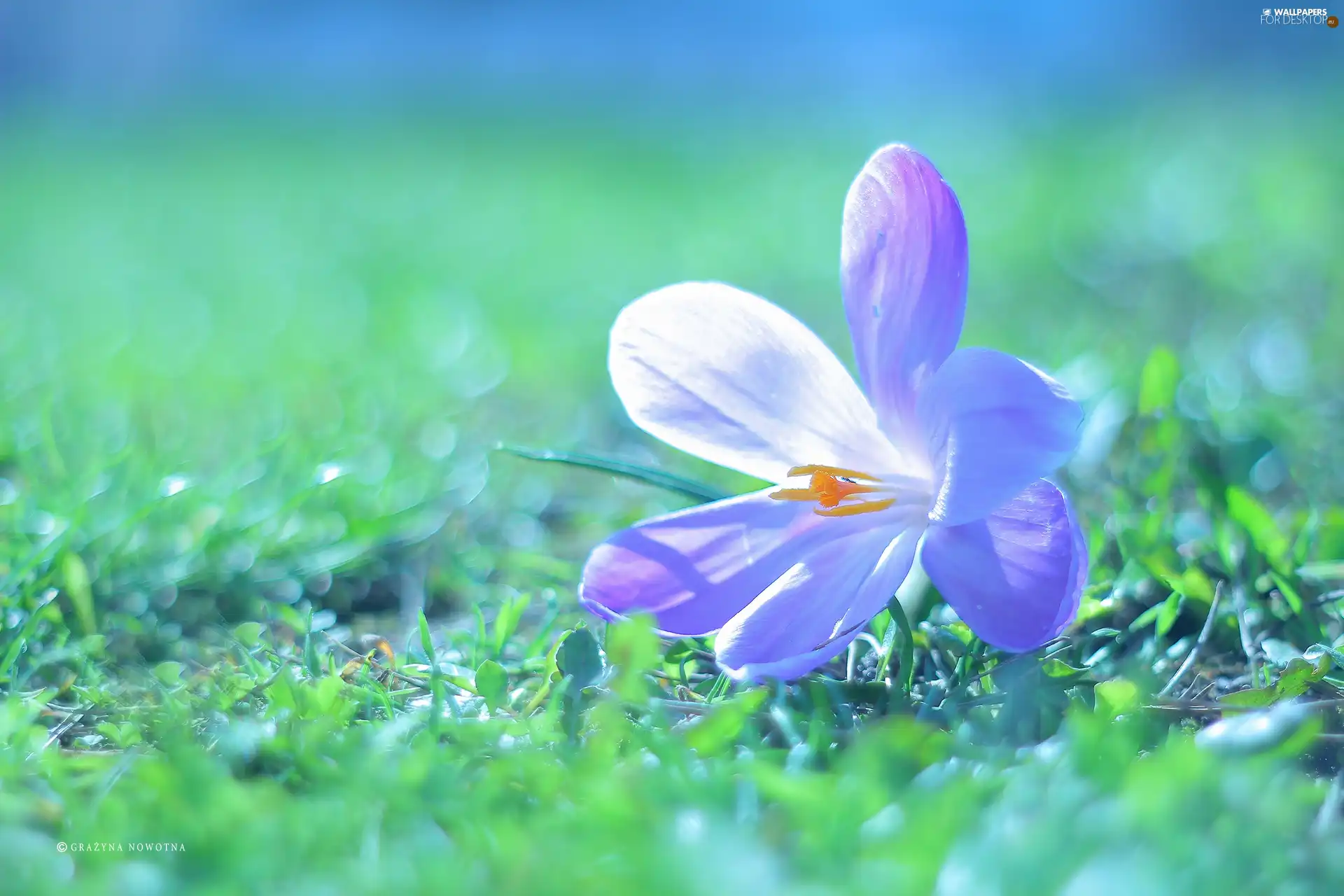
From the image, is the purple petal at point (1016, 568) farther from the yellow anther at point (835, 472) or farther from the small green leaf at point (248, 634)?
the small green leaf at point (248, 634)

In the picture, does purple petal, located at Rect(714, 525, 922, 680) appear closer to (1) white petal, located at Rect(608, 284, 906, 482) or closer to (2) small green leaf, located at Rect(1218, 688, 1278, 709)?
(1) white petal, located at Rect(608, 284, 906, 482)

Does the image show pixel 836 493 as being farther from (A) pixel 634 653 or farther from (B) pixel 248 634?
(B) pixel 248 634

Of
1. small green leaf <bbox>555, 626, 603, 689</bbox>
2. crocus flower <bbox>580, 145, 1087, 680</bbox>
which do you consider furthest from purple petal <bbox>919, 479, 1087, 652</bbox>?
small green leaf <bbox>555, 626, 603, 689</bbox>

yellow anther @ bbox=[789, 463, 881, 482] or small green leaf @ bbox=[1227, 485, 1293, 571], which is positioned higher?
yellow anther @ bbox=[789, 463, 881, 482]

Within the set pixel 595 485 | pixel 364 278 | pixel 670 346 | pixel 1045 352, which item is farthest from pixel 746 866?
pixel 364 278

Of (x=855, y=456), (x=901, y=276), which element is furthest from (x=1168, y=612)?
(x=901, y=276)

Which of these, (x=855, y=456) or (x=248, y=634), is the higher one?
(x=855, y=456)

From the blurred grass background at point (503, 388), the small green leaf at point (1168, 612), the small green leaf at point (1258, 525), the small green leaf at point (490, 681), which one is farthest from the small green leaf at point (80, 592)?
the small green leaf at point (1258, 525)
